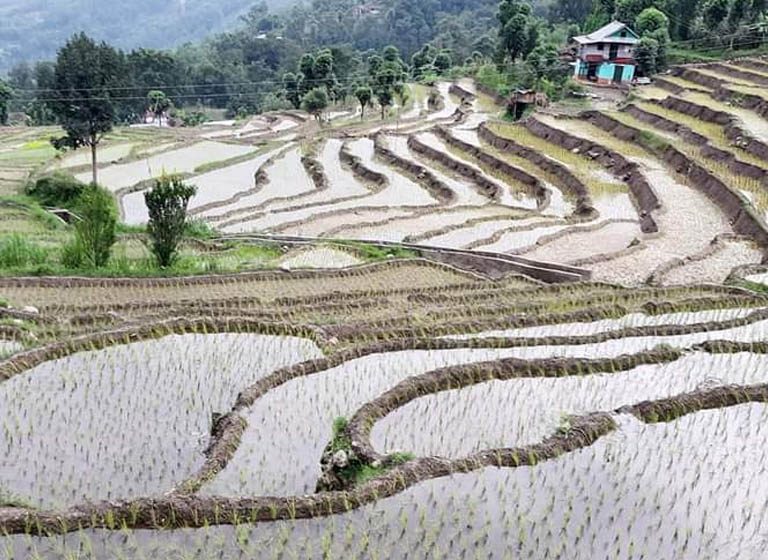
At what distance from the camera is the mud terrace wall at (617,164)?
16938 millimetres

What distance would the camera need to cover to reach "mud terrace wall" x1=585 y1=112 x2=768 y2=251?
14383mm

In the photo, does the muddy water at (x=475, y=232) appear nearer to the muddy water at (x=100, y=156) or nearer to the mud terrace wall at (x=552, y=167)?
the mud terrace wall at (x=552, y=167)

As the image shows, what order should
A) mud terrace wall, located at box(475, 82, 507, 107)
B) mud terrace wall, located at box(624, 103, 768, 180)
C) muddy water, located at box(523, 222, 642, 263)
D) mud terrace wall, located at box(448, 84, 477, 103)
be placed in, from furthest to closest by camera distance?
mud terrace wall, located at box(448, 84, 477, 103)
mud terrace wall, located at box(475, 82, 507, 107)
mud terrace wall, located at box(624, 103, 768, 180)
muddy water, located at box(523, 222, 642, 263)

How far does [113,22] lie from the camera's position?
6186 inches

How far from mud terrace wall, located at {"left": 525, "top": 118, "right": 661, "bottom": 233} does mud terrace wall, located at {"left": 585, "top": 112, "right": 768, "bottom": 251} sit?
1330 millimetres

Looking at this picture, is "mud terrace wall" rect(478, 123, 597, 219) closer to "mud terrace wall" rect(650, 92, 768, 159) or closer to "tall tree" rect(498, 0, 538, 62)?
"mud terrace wall" rect(650, 92, 768, 159)

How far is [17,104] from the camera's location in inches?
2571

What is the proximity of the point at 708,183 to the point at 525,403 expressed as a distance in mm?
13985

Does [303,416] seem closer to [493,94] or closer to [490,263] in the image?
[490,263]

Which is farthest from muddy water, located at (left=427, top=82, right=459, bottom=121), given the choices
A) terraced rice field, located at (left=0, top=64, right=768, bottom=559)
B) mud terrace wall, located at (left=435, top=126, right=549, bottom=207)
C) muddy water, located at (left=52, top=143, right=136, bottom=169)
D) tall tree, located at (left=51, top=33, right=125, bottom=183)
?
terraced rice field, located at (left=0, top=64, right=768, bottom=559)

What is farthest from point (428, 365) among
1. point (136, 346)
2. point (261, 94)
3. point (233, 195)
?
point (261, 94)

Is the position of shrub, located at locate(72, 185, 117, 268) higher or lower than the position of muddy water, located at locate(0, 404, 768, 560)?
lower

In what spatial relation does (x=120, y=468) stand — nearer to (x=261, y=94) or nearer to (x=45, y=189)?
(x=45, y=189)

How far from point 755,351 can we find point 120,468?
22.6 ft
